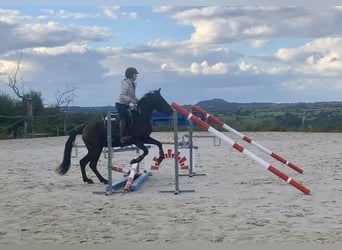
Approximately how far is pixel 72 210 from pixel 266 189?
9.20 feet

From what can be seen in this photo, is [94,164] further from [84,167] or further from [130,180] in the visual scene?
[130,180]

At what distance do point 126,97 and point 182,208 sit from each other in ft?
7.94

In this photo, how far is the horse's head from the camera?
9.34 metres

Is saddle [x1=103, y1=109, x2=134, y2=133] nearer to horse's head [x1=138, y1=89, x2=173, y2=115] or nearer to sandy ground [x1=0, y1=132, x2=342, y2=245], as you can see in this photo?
horse's head [x1=138, y1=89, x2=173, y2=115]

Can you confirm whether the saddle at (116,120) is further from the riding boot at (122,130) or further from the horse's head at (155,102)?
the horse's head at (155,102)

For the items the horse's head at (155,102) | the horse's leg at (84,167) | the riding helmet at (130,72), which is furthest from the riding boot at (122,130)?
the horse's leg at (84,167)

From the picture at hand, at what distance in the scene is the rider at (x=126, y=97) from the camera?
9.09m

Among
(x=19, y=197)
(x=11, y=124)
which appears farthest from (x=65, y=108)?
(x=19, y=197)

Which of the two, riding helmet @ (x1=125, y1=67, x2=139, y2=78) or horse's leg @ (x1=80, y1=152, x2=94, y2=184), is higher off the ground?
riding helmet @ (x1=125, y1=67, x2=139, y2=78)

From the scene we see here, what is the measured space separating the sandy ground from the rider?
3.13 ft

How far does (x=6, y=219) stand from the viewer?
6.78 meters

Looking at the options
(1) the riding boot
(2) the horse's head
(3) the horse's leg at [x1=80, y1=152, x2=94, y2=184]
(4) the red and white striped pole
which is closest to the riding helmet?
(2) the horse's head

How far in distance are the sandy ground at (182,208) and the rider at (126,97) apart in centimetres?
95

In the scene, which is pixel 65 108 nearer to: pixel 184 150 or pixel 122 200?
pixel 184 150
